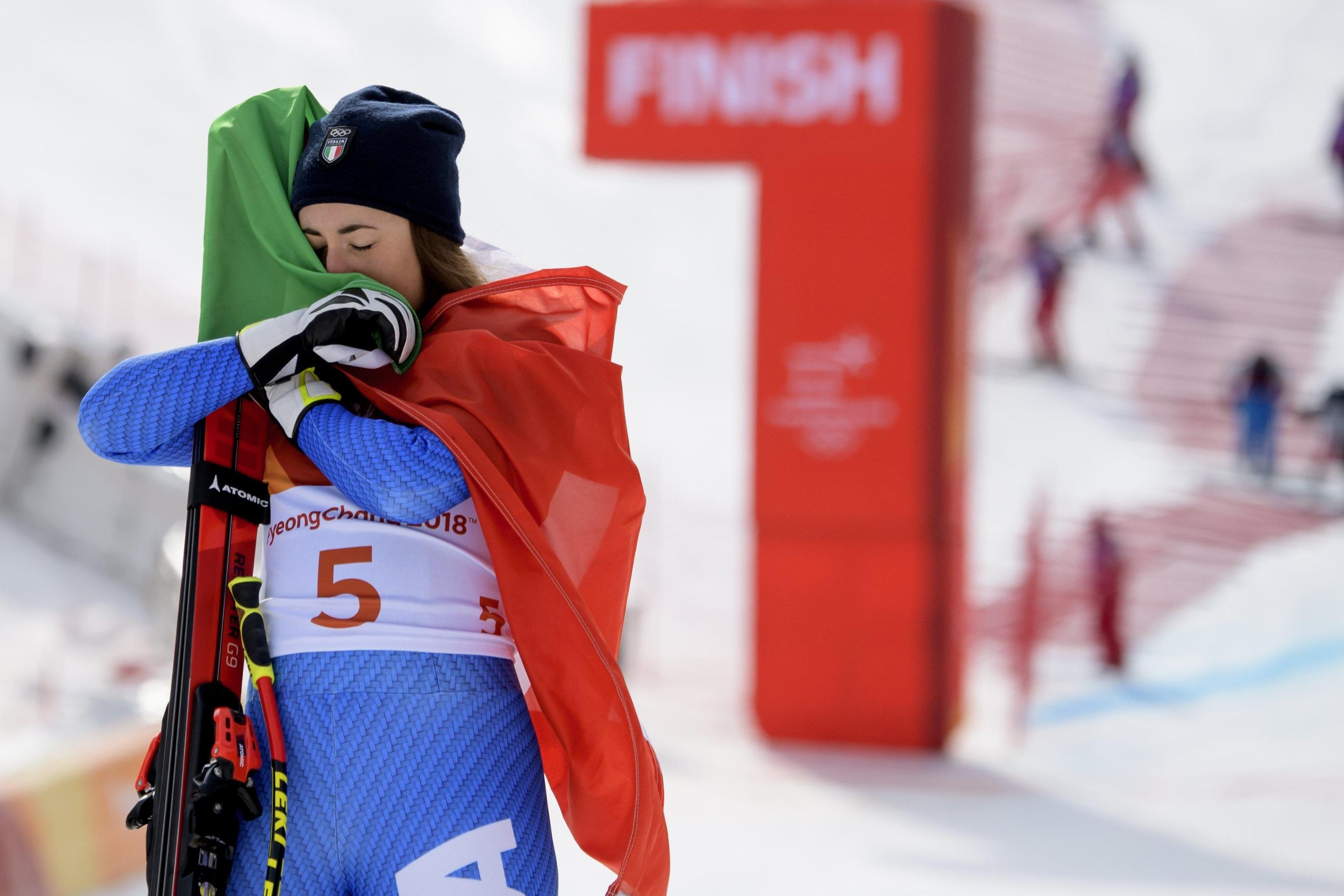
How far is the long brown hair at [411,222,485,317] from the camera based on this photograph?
1.41m

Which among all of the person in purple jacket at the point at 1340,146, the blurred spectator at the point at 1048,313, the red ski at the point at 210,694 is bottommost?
the red ski at the point at 210,694

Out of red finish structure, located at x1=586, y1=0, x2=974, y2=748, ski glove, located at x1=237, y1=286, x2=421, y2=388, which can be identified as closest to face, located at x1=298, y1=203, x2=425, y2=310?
ski glove, located at x1=237, y1=286, x2=421, y2=388

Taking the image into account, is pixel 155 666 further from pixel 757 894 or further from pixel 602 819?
pixel 602 819

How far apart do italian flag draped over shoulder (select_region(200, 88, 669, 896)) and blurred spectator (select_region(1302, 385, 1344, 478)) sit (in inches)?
294

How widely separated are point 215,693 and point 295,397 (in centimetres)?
27

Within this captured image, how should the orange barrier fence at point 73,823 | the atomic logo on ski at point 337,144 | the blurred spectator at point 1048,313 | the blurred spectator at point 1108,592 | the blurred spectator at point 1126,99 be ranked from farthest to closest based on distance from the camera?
1. the blurred spectator at point 1126,99
2. the blurred spectator at point 1048,313
3. the blurred spectator at point 1108,592
4. the orange barrier fence at point 73,823
5. the atomic logo on ski at point 337,144

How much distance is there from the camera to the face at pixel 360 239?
136 cm

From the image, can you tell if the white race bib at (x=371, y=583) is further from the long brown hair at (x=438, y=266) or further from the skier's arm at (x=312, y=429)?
the long brown hair at (x=438, y=266)

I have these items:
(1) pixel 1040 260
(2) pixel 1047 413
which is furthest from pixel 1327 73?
(2) pixel 1047 413

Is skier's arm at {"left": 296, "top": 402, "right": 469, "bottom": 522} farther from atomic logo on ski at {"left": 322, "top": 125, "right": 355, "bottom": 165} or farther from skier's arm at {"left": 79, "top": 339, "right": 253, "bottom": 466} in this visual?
atomic logo on ski at {"left": 322, "top": 125, "right": 355, "bottom": 165}

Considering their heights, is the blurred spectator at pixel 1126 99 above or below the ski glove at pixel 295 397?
above

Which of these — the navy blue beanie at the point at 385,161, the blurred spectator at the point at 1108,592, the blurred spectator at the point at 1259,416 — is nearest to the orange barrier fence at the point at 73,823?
the navy blue beanie at the point at 385,161

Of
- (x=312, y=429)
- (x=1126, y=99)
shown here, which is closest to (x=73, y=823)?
(x=312, y=429)

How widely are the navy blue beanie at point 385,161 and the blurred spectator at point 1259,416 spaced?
24.9 feet
